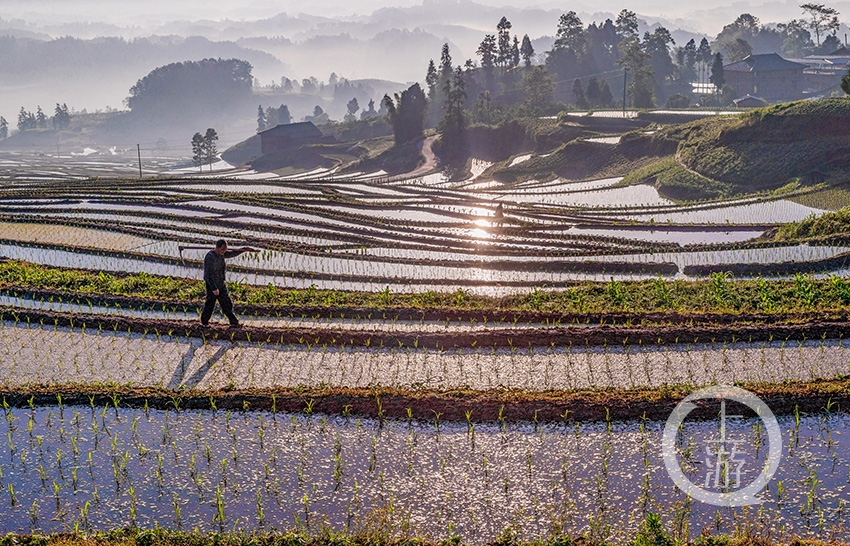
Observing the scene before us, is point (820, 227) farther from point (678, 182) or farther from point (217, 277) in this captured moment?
point (678, 182)

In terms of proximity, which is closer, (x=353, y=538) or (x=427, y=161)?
(x=353, y=538)

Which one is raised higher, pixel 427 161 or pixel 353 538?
pixel 427 161

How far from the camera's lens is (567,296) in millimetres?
17641

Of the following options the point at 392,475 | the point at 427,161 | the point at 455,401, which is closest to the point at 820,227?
the point at 455,401

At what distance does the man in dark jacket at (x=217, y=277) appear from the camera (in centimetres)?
1427

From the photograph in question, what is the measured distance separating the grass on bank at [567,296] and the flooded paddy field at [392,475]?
18.9 ft

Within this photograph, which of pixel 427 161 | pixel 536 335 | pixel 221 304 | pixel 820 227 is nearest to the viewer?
pixel 536 335

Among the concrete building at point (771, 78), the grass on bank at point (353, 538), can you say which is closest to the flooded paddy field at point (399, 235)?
the grass on bank at point (353, 538)

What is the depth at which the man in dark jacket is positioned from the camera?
14.3 meters

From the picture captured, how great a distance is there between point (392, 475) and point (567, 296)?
29.9 ft

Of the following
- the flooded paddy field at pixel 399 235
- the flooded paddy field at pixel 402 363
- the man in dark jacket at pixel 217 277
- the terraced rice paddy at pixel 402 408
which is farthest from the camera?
the flooded paddy field at pixel 399 235

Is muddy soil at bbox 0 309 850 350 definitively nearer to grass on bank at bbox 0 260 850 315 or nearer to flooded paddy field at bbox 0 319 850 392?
flooded paddy field at bbox 0 319 850 392

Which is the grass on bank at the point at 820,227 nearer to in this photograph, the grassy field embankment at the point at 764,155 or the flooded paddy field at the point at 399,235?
the flooded paddy field at the point at 399,235

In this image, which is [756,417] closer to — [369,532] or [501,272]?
[369,532]
